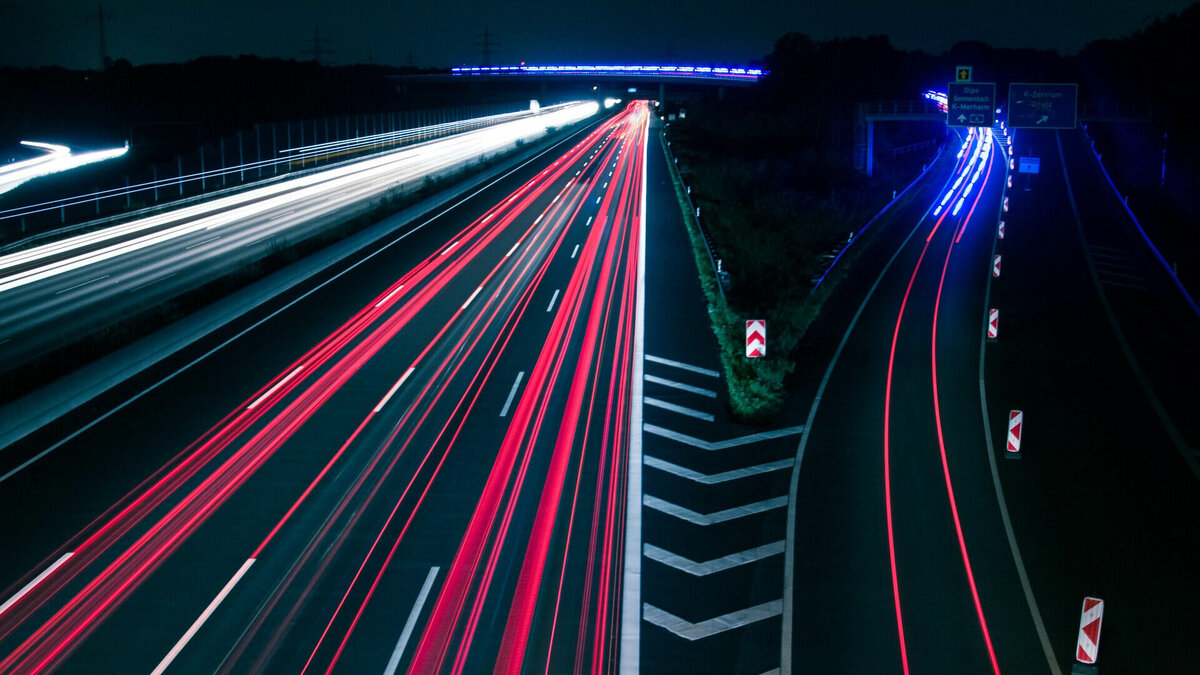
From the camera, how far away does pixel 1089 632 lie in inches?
389

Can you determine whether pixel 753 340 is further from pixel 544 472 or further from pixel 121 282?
pixel 121 282

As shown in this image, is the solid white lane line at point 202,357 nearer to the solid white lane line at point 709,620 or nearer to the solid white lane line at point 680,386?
the solid white lane line at point 680,386

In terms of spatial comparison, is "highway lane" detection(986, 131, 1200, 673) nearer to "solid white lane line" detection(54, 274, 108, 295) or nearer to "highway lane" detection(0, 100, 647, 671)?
"highway lane" detection(0, 100, 647, 671)

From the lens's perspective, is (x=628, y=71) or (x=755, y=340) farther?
(x=628, y=71)

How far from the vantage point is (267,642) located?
33.7ft

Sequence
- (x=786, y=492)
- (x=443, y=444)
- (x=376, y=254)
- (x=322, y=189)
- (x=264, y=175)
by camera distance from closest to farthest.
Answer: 1. (x=786, y=492)
2. (x=443, y=444)
3. (x=376, y=254)
4. (x=322, y=189)
5. (x=264, y=175)

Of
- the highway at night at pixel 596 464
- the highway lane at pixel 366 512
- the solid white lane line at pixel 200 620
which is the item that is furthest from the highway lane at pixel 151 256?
the solid white lane line at pixel 200 620

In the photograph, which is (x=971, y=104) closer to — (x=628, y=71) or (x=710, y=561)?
(x=710, y=561)

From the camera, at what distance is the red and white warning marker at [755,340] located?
62.2ft

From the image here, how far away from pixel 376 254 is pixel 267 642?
24.7 meters

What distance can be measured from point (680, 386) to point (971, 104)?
32706 mm

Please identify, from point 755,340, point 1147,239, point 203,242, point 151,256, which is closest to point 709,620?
point 755,340

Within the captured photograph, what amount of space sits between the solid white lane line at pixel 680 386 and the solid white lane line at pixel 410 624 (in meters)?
8.47

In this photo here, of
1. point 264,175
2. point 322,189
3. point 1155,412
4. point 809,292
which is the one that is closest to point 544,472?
point 1155,412
